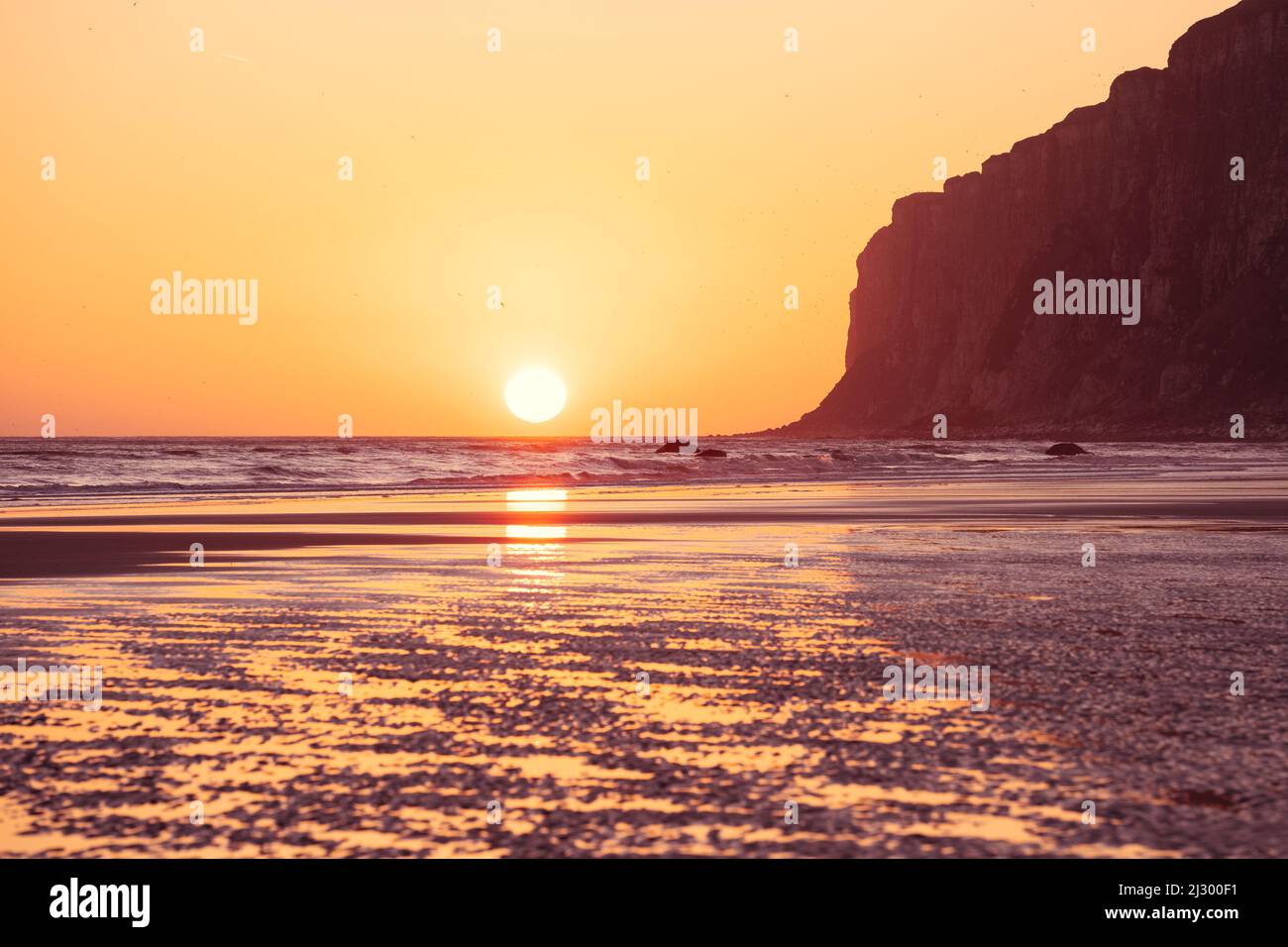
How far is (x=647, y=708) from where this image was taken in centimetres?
930

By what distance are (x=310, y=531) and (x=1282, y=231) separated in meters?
194

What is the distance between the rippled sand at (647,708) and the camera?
643cm

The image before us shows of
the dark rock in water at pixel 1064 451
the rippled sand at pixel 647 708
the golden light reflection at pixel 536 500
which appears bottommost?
the rippled sand at pixel 647 708

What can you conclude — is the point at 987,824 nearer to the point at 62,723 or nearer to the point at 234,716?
the point at 234,716

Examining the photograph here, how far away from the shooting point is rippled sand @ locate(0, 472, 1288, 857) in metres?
6.43
